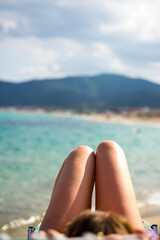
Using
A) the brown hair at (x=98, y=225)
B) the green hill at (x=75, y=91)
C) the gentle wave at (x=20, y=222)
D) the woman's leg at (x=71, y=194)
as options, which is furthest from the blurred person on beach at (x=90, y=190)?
the green hill at (x=75, y=91)

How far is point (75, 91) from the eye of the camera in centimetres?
12681

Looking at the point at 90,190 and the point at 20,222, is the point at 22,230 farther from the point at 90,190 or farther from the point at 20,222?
the point at 90,190

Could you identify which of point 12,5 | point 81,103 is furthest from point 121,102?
point 12,5

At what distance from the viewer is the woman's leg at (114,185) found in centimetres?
154

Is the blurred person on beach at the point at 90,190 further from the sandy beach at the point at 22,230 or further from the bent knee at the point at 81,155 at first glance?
the sandy beach at the point at 22,230

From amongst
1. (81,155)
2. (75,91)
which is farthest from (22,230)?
(75,91)

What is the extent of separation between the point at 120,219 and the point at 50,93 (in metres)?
126

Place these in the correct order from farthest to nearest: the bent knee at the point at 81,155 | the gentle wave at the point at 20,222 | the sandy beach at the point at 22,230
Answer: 1. the gentle wave at the point at 20,222
2. the sandy beach at the point at 22,230
3. the bent knee at the point at 81,155

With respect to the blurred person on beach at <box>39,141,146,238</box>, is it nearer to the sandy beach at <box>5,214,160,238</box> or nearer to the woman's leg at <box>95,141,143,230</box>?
the woman's leg at <box>95,141,143,230</box>

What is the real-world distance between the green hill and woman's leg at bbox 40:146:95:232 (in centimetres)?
10107

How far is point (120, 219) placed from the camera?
3.61 ft

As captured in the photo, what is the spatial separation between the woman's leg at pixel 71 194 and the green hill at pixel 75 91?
101 meters

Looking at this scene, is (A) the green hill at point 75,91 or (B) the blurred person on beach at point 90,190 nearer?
(B) the blurred person on beach at point 90,190

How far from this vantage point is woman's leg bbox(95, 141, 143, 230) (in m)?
1.54
